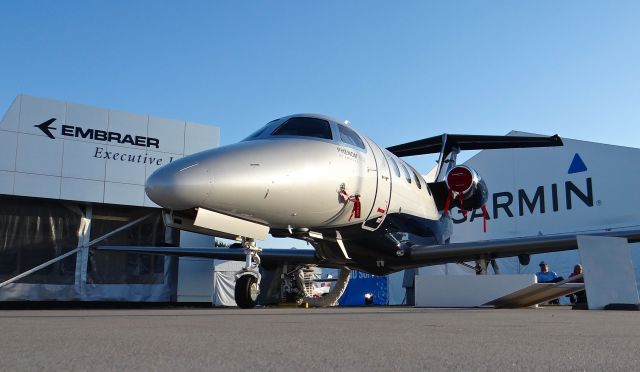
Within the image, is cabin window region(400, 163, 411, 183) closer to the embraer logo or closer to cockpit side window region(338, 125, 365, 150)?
cockpit side window region(338, 125, 365, 150)

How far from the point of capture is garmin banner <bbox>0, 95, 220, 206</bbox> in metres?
17.2

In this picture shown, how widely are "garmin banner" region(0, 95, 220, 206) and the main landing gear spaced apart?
1157 centimetres

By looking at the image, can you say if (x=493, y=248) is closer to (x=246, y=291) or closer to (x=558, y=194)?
(x=246, y=291)

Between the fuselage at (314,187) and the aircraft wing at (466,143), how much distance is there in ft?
11.9

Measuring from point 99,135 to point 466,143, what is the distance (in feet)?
38.0

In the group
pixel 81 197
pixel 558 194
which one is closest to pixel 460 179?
pixel 558 194

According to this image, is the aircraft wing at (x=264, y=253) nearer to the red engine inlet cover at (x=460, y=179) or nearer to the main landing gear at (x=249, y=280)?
the red engine inlet cover at (x=460, y=179)

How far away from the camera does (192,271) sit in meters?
21.2

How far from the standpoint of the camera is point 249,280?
8.38 meters

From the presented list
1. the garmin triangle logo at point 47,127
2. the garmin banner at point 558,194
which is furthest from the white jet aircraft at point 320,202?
the garmin triangle logo at point 47,127

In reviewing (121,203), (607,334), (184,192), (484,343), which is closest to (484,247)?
(184,192)

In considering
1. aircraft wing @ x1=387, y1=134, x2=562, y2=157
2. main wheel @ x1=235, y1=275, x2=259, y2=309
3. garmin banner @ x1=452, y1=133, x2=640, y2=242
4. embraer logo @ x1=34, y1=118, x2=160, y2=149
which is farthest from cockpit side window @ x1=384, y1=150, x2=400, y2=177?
embraer logo @ x1=34, y1=118, x2=160, y2=149

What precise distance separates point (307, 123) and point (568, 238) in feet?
20.0

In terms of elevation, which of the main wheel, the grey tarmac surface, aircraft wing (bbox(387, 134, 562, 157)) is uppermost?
aircraft wing (bbox(387, 134, 562, 157))
